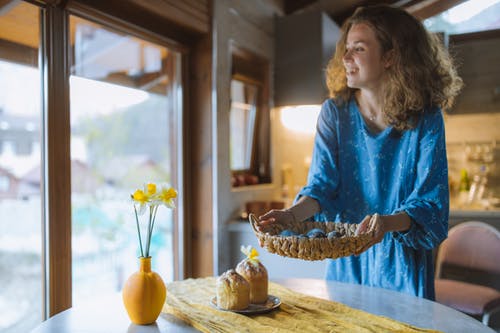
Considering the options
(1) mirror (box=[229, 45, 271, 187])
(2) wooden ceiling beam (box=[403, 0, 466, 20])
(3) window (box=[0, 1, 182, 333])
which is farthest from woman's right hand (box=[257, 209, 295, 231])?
(2) wooden ceiling beam (box=[403, 0, 466, 20])

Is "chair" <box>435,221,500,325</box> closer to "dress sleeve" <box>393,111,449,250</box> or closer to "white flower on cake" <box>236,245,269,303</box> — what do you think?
"dress sleeve" <box>393,111,449,250</box>

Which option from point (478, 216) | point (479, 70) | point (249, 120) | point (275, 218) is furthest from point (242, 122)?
point (479, 70)

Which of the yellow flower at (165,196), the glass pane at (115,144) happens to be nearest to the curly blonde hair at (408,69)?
the yellow flower at (165,196)

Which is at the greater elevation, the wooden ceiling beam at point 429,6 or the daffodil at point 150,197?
the wooden ceiling beam at point 429,6

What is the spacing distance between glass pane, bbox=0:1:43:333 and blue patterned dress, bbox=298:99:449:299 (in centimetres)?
108

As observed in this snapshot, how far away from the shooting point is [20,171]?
1943 millimetres

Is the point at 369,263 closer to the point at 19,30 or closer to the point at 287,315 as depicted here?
the point at 287,315

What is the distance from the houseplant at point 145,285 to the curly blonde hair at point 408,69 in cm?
80

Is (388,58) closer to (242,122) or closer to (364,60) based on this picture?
(364,60)

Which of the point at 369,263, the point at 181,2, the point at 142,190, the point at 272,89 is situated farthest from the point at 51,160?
the point at 272,89

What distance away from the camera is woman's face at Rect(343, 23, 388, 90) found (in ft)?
5.04

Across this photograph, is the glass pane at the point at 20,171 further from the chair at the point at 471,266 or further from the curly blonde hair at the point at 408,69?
the chair at the point at 471,266

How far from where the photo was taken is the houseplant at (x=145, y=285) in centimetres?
113

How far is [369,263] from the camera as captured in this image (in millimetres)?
1590
